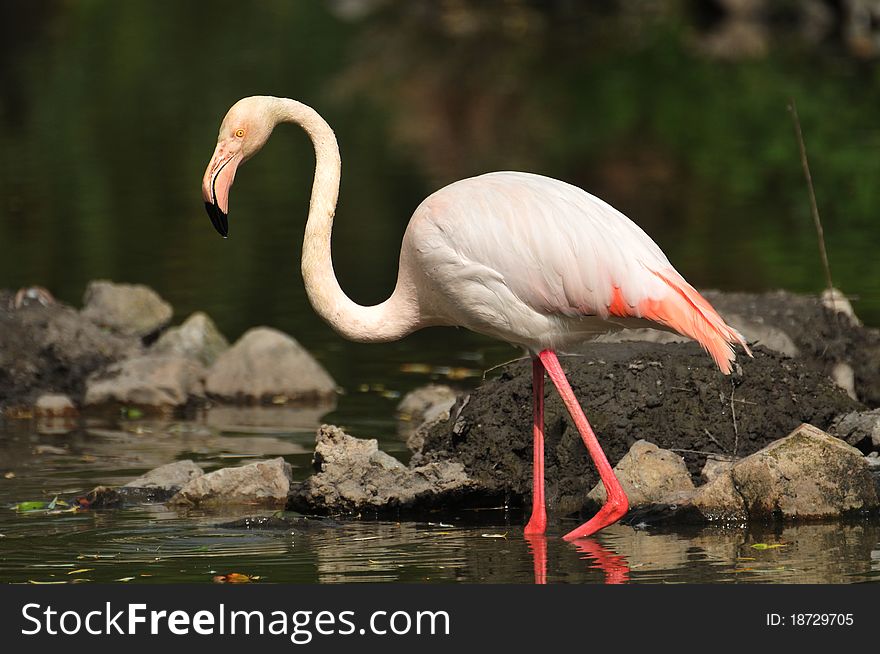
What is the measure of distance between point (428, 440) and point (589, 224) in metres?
1.96

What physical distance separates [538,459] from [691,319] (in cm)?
107

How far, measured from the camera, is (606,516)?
8117 millimetres

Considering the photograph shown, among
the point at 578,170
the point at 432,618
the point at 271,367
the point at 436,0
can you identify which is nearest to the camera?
the point at 432,618

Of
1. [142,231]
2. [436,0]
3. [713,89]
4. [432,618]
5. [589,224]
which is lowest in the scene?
[432,618]

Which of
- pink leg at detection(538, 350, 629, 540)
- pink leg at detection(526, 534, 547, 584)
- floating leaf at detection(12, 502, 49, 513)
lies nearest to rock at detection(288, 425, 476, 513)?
pink leg at detection(526, 534, 547, 584)

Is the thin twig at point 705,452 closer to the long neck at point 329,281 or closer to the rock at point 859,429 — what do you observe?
the rock at point 859,429

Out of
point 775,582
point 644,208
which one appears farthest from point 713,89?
point 775,582

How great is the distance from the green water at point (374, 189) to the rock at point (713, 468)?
1.84 ft

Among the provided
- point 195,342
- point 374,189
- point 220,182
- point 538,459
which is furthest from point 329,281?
point 374,189

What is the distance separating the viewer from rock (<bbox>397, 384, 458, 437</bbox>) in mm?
11016

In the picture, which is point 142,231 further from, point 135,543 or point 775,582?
point 775,582

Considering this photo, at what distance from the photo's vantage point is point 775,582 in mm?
7246

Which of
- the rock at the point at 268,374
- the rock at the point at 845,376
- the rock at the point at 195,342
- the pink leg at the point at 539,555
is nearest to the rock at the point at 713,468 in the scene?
the pink leg at the point at 539,555

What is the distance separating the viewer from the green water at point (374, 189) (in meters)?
8.09
